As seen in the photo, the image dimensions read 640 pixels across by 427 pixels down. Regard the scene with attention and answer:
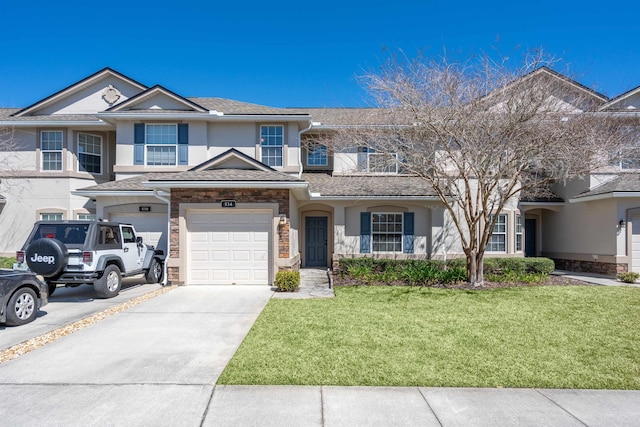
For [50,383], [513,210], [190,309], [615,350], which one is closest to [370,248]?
[513,210]

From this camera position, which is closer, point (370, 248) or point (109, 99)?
point (370, 248)

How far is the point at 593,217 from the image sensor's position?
50.3ft

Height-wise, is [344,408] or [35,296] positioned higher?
[35,296]

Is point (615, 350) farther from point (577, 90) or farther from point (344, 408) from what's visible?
point (577, 90)

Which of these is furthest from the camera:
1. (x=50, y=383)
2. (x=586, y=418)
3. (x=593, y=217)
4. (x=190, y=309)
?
(x=593, y=217)

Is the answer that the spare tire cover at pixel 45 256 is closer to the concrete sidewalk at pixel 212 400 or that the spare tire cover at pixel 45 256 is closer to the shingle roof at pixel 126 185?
the concrete sidewalk at pixel 212 400

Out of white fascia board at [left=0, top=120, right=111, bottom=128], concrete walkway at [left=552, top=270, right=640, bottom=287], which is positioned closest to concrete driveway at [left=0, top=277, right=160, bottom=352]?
white fascia board at [left=0, top=120, right=111, bottom=128]

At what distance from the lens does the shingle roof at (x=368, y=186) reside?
15.2m

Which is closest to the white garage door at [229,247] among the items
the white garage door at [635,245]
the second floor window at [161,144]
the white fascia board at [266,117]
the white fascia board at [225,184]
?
the white fascia board at [225,184]

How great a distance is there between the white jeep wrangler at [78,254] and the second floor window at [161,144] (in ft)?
18.0

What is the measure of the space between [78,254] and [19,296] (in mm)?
2129

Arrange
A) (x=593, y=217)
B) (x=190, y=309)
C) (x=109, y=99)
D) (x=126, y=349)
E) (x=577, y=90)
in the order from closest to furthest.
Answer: (x=126, y=349) → (x=190, y=309) → (x=577, y=90) → (x=593, y=217) → (x=109, y=99)

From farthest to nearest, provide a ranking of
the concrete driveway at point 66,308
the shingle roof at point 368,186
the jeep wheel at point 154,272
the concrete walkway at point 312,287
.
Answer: the shingle roof at point 368,186, the jeep wheel at point 154,272, the concrete walkway at point 312,287, the concrete driveway at point 66,308

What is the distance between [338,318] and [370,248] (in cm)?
800
